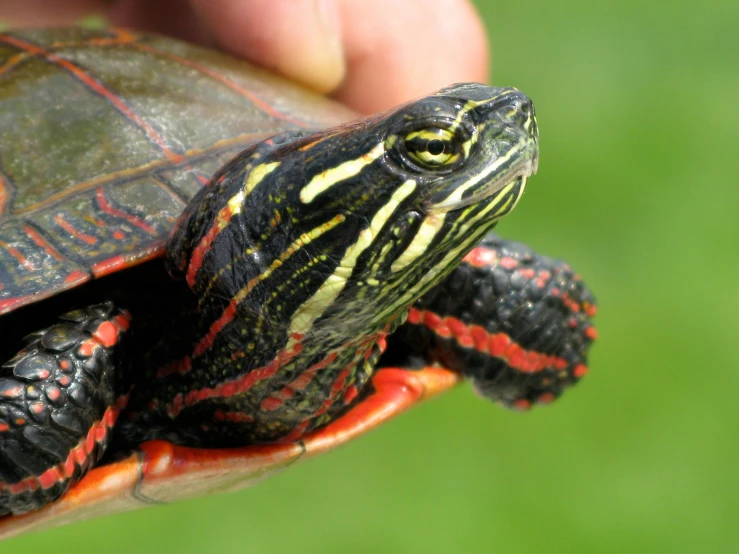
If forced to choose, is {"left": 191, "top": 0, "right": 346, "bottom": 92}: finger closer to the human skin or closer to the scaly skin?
the human skin

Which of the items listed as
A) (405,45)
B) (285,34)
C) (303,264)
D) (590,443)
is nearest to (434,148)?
(303,264)

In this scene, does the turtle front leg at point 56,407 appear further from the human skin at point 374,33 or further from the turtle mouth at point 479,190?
the human skin at point 374,33

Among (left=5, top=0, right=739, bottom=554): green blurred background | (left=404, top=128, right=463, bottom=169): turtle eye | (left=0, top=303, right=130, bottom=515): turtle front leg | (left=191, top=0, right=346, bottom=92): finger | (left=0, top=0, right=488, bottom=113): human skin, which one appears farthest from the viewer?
(left=5, top=0, right=739, bottom=554): green blurred background

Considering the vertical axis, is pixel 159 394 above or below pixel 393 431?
above

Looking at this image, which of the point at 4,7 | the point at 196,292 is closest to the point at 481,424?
the point at 4,7

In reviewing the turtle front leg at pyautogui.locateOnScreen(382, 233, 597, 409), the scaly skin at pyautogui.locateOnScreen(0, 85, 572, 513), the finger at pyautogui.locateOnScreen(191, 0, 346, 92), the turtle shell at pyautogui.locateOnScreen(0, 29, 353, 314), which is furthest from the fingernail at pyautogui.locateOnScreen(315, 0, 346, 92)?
the scaly skin at pyautogui.locateOnScreen(0, 85, 572, 513)

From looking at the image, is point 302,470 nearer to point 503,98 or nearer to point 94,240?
point 94,240

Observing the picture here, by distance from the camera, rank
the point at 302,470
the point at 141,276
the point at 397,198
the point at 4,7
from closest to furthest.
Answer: the point at 397,198, the point at 141,276, the point at 4,7, the point at 302,470

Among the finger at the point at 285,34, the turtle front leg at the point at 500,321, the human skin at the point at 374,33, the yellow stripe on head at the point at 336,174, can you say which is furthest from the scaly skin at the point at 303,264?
the human skin at the point at 374,33
